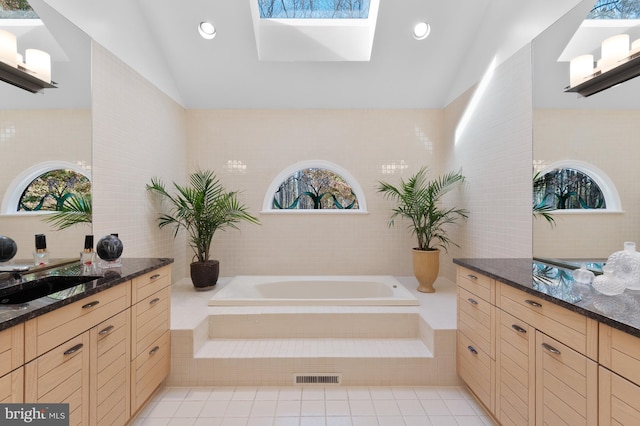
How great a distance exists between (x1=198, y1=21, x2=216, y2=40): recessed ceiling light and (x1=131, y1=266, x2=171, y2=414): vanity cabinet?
2.36 meters

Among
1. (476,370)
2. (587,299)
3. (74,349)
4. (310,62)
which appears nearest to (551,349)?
(587,299)

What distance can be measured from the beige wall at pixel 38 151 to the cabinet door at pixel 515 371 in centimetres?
271

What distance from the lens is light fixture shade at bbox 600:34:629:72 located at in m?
1.56

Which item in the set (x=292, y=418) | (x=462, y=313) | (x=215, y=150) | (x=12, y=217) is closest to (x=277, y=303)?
(x=292, y=418)

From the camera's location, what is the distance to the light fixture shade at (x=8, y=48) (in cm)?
158

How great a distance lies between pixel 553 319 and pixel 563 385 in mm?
262

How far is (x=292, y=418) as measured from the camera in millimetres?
1949

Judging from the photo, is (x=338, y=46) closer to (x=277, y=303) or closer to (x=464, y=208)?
(x=464, y=208)

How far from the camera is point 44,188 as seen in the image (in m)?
1.83

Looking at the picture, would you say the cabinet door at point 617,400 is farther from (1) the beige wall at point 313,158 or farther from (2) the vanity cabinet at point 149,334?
(1) the beige wall at point 313,158

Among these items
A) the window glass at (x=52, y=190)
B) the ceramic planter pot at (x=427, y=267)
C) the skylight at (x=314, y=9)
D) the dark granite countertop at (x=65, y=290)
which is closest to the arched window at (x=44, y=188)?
the window glass at (x=52, y=190)

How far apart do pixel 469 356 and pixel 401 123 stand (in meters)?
2.89

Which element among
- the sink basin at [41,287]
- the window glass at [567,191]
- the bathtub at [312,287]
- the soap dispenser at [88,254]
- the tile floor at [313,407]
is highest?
the window glass at [567,191]

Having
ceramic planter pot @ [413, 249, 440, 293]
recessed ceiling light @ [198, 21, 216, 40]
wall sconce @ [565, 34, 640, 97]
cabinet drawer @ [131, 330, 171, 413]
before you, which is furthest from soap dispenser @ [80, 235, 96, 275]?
wall sconce @ [565, 34, 640, 97]
